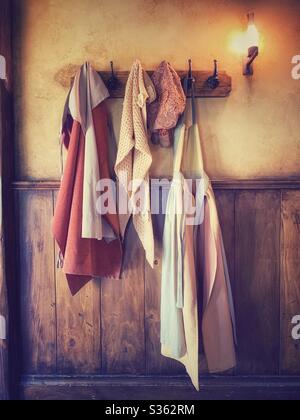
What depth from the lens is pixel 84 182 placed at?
1.20 meters

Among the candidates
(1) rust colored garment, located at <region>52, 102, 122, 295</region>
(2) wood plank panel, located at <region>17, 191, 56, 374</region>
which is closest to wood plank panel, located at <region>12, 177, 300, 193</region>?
(2) wood plank panel, located at <region>17, 191, 56, 374</region>

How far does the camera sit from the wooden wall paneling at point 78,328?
4.58ft

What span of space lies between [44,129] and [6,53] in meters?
0.34

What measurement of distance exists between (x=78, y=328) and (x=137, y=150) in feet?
2.76

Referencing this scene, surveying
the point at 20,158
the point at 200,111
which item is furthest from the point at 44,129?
the point at 200,111

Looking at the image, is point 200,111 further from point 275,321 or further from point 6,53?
point 275,321

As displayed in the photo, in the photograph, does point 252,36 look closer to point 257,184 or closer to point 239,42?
point 239,42

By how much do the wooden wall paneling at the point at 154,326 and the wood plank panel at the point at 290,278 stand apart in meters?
0.48

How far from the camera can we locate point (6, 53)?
4.33 feet

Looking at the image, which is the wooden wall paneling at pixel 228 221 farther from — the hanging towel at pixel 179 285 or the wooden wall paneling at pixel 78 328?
the wooden wall paneling at pixel 78 328

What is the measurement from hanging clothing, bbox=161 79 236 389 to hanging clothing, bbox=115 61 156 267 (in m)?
0.09

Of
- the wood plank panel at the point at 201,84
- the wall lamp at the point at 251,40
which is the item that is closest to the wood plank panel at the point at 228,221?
the wood plank panel at the point at 201,84

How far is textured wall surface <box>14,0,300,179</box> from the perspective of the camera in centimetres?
134
